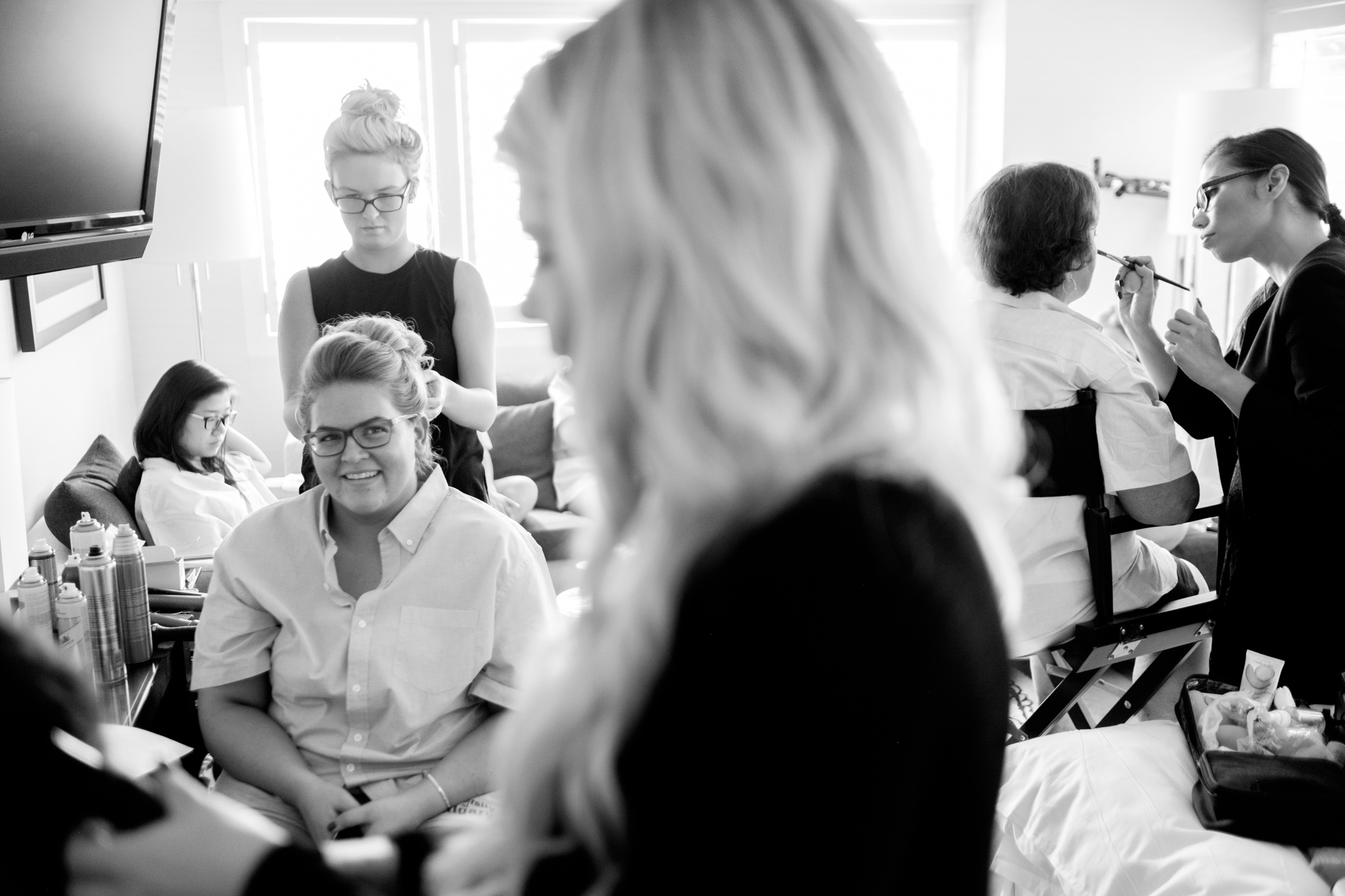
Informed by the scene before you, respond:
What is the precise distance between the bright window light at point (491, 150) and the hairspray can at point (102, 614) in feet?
10.9

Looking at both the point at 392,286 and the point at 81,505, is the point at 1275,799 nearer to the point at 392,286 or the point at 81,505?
the point at 392,286

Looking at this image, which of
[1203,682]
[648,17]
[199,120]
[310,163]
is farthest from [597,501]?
[310,163]

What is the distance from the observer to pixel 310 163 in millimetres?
4980

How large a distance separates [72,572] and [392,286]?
32.5 inches

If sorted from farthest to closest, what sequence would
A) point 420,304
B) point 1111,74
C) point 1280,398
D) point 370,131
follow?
point 1111,74 < point 420,304 < point 370,131 < point 1280,398

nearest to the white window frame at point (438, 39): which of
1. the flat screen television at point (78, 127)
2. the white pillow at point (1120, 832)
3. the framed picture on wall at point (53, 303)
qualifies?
the framed picture on wall at point (53, 303)

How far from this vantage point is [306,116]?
494 cm

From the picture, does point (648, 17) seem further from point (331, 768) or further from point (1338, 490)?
point (1338, 490)

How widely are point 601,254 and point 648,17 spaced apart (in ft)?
0.43

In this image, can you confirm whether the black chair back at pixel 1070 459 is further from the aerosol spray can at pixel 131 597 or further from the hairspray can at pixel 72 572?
the hairspray can at pixel 72 572

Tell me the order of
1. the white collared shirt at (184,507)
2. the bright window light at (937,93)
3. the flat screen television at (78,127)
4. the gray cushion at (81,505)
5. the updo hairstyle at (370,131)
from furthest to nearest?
the bright window light at (937,93)
the white collared shirt at (184,507)
the gray cushion at (81,505)
the updo hairstyle at (370,131)
the flat screen television at (78,127)

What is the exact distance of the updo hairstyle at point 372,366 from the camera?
177 centimetres

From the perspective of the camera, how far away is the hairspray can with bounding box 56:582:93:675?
1.66 metres

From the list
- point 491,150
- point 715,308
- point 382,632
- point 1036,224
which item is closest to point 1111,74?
point 491,150
